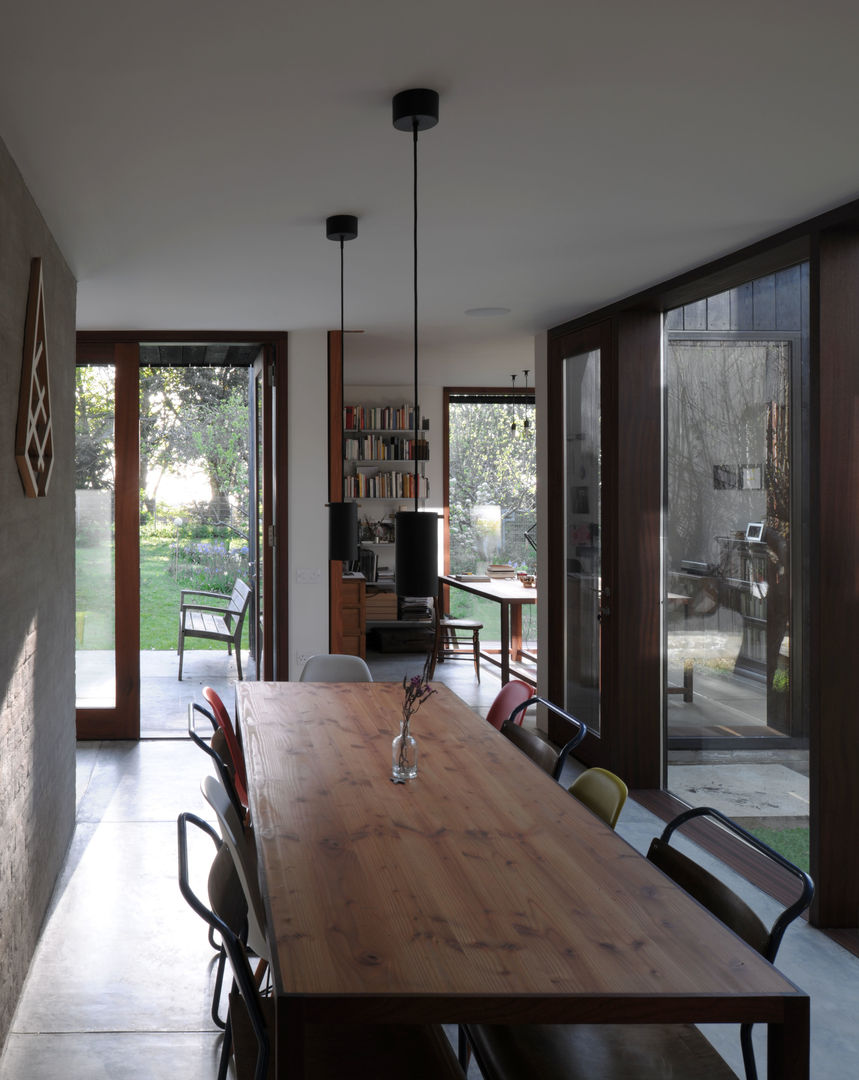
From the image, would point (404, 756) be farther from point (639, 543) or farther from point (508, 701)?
point (639, 543)

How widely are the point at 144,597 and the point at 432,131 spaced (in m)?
5.47

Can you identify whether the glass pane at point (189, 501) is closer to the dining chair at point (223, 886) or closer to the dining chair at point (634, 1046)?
the dining chair at point (223, 886)

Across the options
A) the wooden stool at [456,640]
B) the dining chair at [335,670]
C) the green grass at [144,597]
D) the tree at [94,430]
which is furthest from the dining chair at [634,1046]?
the wooden stool at [456,640]

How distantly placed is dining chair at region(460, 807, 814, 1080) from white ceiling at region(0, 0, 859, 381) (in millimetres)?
1869

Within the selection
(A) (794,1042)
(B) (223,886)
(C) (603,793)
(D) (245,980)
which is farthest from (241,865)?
(A) (794,1042)

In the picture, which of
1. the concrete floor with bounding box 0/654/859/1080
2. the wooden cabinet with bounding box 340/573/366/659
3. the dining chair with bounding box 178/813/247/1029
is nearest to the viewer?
the dining chair with bounding box 178/813/247/1029

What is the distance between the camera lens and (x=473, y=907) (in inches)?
76.7

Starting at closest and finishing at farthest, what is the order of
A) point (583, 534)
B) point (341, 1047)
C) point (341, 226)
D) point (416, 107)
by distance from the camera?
point (341, 1047), point (416, 107), point (341, 226), point (583, 534)

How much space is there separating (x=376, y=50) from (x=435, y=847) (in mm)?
1872

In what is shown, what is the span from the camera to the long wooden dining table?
160cm

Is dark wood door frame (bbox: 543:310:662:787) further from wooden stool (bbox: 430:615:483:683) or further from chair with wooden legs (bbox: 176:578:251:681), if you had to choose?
chair with wooden legs (bbox: 176:578:251:681)

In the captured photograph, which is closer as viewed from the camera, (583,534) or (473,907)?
(473,907)

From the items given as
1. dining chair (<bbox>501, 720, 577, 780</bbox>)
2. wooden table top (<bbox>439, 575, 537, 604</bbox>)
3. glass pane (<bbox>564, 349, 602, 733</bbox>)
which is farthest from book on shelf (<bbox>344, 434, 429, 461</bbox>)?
dining chair (<bbox>501, 720, 577, 780</bbox>)

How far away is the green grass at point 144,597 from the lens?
6.33 metres
